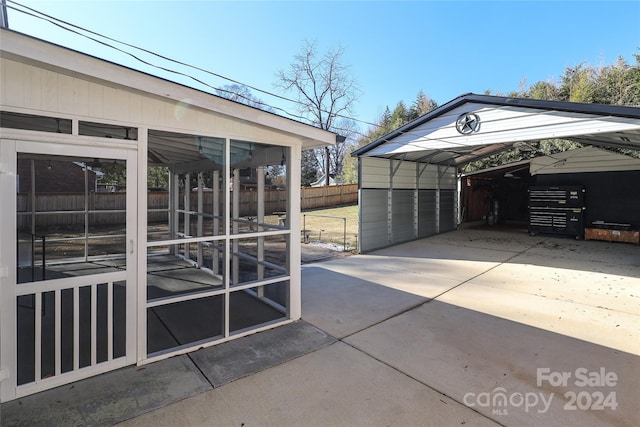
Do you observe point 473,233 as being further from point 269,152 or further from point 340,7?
point 269,152

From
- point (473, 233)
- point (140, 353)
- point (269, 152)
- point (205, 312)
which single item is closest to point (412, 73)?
point (473, 233)

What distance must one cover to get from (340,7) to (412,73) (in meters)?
8.81

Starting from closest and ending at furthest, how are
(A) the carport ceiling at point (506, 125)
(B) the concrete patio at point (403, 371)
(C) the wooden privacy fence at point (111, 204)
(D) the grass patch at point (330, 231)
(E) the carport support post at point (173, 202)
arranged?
(B) the concrete patio at point (403, 371) → (A) the carport ceiling at point (506, 125) → (E) the carport support post at point (173, 202) → (D) the grass patch at point (330, 231) → (C) the wooden privacy fence at point (111, 204)

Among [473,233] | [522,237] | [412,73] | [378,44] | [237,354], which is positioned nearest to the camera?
[237,354]

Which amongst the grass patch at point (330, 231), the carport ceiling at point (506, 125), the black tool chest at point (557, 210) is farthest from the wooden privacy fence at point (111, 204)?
the black tool chest at point (557, 210)

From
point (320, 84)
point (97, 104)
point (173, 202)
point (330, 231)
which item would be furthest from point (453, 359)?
point (320, 84)

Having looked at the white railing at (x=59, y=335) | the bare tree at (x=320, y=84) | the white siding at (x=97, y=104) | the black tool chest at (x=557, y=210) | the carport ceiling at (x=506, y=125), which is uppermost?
the bare tree at (x=320, y=84)

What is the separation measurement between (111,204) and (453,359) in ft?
46.8

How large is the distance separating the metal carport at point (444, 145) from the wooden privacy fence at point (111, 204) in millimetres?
3388

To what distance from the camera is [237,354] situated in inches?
117

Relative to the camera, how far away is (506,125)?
6.56 metres

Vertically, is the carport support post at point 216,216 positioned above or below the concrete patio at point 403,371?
above

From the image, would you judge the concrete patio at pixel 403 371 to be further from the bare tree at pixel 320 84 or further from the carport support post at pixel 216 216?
the bare tree at pixel 320 84

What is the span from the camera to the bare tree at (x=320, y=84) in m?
22.0
